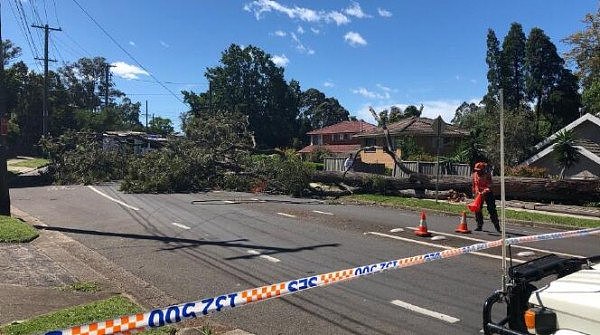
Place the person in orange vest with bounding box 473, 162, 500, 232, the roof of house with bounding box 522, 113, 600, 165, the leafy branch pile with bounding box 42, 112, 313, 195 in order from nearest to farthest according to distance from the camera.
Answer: the person in orange vest with bounding box 473, 162, 500, 232 → the leafy branch pile with bounding box 42, 112, 313, 195 → the roof of house with bounding box 522, 113, 600, 165

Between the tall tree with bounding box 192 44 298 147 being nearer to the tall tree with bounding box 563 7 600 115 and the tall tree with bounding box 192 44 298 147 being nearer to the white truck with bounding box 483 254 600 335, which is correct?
the tall tree with bounding box 563 7 600 115

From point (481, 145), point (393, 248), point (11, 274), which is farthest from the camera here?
point (481, 145)

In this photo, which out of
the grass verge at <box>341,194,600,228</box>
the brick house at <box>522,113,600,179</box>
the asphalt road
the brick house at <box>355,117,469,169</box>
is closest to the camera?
the asphalt road

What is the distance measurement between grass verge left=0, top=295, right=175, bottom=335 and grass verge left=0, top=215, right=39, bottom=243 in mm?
5219

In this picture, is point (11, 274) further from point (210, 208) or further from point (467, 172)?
point (467, 172)

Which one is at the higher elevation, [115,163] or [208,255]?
[115,163]

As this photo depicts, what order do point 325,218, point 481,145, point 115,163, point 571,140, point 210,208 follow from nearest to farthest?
point 325,218
point 210,208
point 571,140
point 115,163
point 481,145

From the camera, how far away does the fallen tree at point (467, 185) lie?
17.9 metres

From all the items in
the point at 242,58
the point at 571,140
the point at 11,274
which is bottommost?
the point at 11,274

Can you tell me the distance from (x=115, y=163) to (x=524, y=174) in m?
20.2

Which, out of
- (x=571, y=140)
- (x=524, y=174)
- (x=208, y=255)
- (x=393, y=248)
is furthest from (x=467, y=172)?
(x=208, y=255)

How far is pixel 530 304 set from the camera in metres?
3.85

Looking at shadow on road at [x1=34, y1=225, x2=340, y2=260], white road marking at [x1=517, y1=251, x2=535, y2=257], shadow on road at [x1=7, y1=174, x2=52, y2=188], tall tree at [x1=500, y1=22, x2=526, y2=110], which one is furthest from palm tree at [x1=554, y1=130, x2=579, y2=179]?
tall tree at [x1=500, y1=22, x2=526, y2=110]

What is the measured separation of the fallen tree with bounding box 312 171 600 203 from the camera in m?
17.9
